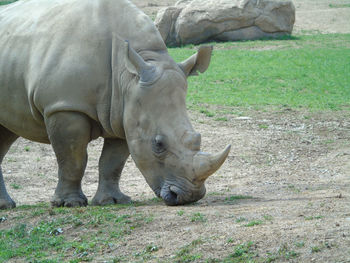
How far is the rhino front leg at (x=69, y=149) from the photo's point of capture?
6660 mm

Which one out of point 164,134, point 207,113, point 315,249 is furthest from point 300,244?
point 207,113

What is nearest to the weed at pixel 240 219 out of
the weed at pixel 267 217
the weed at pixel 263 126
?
the weed at pixel 267 217

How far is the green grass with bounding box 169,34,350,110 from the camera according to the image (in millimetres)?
14156

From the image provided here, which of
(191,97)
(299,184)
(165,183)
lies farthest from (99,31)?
(191,97)

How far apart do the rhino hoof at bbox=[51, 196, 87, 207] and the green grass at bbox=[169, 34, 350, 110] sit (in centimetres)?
686

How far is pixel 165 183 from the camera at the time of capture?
6.36m

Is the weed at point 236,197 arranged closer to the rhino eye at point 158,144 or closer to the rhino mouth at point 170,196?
the rhino mouth at point 170,196

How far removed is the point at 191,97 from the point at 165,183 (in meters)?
8.11

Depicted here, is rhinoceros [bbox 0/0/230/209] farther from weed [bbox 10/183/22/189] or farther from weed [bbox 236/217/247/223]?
weed [bbox 10/183/22/189]

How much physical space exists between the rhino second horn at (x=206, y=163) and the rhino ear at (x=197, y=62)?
1.05m

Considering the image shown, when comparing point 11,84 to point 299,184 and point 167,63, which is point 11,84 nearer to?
point 167,63

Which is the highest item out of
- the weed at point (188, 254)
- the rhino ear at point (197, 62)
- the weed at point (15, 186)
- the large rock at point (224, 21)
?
the rhino ear at point (197, 62)

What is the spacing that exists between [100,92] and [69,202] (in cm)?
114

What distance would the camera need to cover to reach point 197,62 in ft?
22.9
